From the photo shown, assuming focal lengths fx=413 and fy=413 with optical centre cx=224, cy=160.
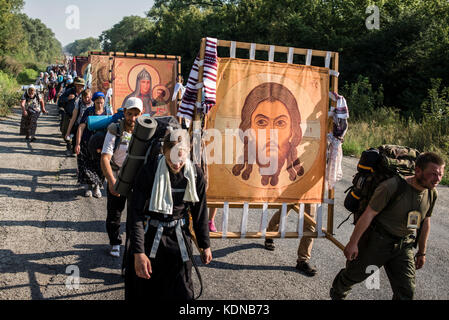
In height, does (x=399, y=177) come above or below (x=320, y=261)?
above

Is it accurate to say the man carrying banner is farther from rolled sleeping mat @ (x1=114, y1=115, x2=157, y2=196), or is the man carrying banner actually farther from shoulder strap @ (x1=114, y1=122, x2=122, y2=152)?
rolled sleeping mat @ (x1=114, y1=115, x2=157, y2=196)

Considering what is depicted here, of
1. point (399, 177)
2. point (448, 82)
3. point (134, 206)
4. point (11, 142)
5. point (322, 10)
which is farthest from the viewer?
point (322, 10)

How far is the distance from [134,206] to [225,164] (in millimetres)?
1612

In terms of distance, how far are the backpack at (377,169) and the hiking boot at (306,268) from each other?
4.70ft

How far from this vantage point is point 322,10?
30.5 meters

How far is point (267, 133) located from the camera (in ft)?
15.4

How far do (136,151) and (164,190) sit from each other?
19.5 inches

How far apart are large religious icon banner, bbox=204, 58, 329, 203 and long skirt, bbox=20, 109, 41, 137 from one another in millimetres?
10142

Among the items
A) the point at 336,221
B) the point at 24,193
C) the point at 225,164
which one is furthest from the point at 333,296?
the point at 24,193

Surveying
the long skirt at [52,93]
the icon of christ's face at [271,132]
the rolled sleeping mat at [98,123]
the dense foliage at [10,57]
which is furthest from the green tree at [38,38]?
the icon of christ's face at [271,132]

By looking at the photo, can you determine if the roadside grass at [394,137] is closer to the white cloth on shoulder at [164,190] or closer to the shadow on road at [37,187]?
the shadow on road at [37,187]

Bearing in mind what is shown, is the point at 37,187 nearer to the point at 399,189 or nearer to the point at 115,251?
the point at 115,251

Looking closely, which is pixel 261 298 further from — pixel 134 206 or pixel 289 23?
pixel 289 23

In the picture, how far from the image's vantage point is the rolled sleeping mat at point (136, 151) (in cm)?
334
